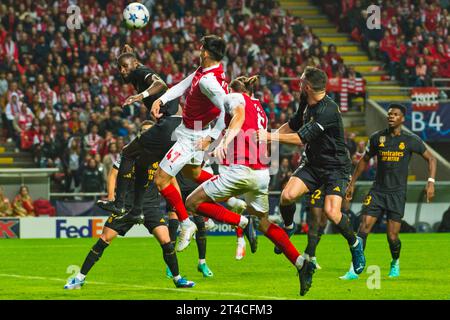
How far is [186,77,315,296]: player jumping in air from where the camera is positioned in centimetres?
1189

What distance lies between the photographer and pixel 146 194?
13.3 meters

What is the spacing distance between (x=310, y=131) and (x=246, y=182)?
3.42ft

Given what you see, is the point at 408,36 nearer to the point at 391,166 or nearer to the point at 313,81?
the point at 391,166

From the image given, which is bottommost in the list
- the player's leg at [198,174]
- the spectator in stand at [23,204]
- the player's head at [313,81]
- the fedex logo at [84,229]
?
the fedex logo at [84,229]

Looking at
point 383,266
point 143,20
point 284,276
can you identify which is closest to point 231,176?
point 284,276

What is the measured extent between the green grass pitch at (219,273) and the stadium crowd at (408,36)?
12748 mm

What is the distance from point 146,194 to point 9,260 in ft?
19.4

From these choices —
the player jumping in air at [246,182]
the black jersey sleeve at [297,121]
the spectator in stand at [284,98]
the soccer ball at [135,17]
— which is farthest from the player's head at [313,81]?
the spectator in stand at [284,98]

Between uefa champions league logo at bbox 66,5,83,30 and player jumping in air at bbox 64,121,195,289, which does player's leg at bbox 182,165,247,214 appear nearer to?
player jumping in air at bbox 64,121,195,289

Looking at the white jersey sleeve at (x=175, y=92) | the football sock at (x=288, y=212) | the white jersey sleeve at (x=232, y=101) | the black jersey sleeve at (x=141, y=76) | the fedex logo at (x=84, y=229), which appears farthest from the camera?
the fedex logo at (x=84, y=229)

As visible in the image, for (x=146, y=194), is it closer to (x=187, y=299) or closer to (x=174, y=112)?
(x=174, y=112)

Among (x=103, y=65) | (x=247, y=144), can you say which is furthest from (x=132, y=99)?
(x=103, y=65)

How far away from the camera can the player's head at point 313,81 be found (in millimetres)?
13109

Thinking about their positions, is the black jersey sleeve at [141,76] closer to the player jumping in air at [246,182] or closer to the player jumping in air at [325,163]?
the player jumping in air at [246,182]
